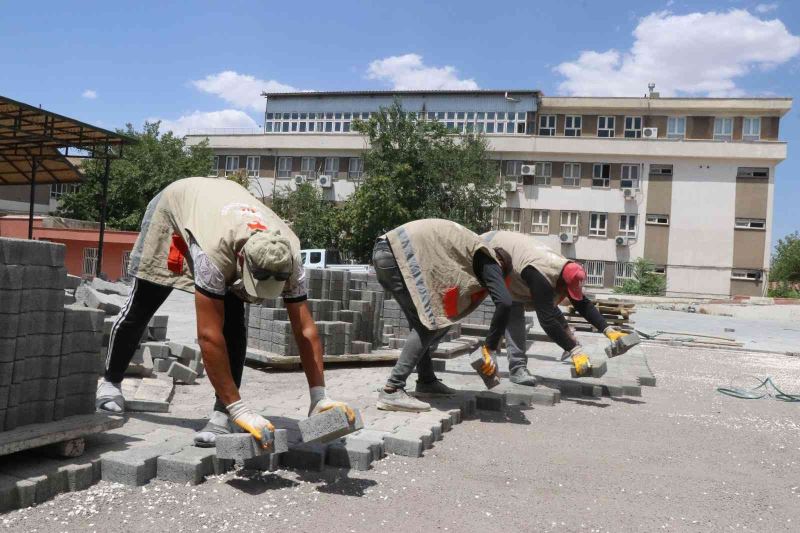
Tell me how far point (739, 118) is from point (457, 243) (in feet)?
124

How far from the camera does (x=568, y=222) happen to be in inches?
1518

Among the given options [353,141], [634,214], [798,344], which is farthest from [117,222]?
[798,344]

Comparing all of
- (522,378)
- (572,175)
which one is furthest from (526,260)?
(572,175)

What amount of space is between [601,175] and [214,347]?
3735cm

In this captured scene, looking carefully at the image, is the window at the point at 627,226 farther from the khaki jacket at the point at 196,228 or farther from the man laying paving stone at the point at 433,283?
the khaki jacket at the point at 196,228

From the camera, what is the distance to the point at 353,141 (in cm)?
4100

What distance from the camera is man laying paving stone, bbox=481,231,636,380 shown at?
6.16 metres

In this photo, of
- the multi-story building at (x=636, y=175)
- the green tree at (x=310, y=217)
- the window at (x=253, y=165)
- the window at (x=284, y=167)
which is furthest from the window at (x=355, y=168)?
the window at (x=253, y=165)

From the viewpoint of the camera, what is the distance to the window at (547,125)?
39.7 m

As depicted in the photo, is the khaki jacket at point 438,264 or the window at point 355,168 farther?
the window at point 355,168

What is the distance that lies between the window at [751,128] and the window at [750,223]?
4.48 meters

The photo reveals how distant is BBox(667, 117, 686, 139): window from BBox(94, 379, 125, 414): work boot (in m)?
38.7

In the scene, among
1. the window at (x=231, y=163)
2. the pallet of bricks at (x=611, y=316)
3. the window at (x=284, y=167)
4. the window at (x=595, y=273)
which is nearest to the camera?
the pallet of bricks at (x=611, y=316)

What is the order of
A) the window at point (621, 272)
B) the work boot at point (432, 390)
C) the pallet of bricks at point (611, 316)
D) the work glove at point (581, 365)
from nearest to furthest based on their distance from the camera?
the work boot at point (432, 390) < the work glove at point (581, 365) < the pallet of bricks at point (611, 316) < the window at point (621, 272)
